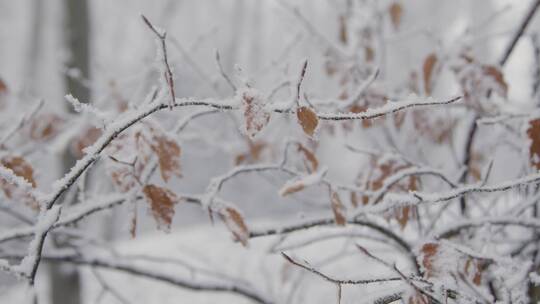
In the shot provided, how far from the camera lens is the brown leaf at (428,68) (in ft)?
4.70

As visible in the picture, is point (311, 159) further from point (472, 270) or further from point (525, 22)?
point (525, 22)

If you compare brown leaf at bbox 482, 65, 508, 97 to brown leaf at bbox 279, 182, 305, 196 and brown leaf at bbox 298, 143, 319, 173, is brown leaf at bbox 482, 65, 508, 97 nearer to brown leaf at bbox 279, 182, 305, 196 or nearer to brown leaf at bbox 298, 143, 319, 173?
brown leaf at bbox 298, 143, 319, 173

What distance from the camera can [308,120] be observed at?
0.86m

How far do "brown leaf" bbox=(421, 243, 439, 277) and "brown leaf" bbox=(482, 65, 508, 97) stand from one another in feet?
2.19

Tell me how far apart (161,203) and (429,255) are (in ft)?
1.85

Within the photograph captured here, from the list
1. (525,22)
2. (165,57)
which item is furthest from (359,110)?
(165,57)

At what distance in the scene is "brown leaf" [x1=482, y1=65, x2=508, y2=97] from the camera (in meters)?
1.40

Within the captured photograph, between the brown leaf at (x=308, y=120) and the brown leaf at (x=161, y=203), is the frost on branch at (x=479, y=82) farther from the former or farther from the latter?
the brown leaf at (x=161, y=203)

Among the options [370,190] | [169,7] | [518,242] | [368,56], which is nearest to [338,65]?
[368,56]

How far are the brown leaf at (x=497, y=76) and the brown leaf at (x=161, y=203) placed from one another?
0.95 m

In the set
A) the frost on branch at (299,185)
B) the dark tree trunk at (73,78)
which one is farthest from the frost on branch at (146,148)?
the dark tree trunk at (73,78)

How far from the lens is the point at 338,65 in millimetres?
1940

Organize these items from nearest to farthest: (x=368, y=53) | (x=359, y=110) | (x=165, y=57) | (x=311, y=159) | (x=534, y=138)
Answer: (x=165, y=57)
(x=534, y=138)
(x=311, y=159)
(x=359, y=110)
(x=368, y=53)

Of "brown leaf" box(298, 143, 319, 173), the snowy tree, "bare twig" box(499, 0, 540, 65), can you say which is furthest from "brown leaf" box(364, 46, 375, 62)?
"brown leaf" box(298, 143, 319, 173)
